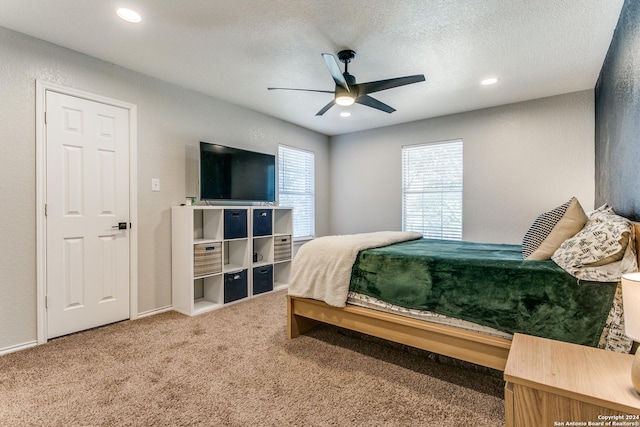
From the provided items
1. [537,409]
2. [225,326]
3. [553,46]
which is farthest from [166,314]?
[553,46]

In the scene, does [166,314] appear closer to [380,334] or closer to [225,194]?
[225,194]

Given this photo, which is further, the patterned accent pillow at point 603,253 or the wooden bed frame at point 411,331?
the wooden bed frame at point 411,331

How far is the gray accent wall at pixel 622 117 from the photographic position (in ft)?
6.17

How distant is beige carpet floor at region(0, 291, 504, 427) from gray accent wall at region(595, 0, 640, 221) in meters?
1.58

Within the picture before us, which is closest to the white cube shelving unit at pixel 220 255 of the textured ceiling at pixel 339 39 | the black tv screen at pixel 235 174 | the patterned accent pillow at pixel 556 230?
the black tv screen at pixel 235 174

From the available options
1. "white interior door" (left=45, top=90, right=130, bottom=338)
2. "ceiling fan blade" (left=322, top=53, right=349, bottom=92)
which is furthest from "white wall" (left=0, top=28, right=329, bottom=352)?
"ceiling fan blade" (left=322, top=53, right=349, bottom=92)

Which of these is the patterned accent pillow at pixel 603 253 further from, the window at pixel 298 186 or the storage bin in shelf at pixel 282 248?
the window at pixel 298 186

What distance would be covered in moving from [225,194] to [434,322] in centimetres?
268

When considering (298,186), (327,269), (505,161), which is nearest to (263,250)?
(298,186)

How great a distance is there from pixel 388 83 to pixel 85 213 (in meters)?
2.87

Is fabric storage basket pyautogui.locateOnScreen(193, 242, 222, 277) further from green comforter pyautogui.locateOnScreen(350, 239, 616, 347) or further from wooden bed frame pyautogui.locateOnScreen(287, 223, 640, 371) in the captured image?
green comforter pyautogui.locateOnScreen(350, 239, 616, 347)

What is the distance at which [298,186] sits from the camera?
5133mm

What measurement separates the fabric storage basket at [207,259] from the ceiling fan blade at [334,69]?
212 cm

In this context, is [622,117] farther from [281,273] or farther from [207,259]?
[281,273]
